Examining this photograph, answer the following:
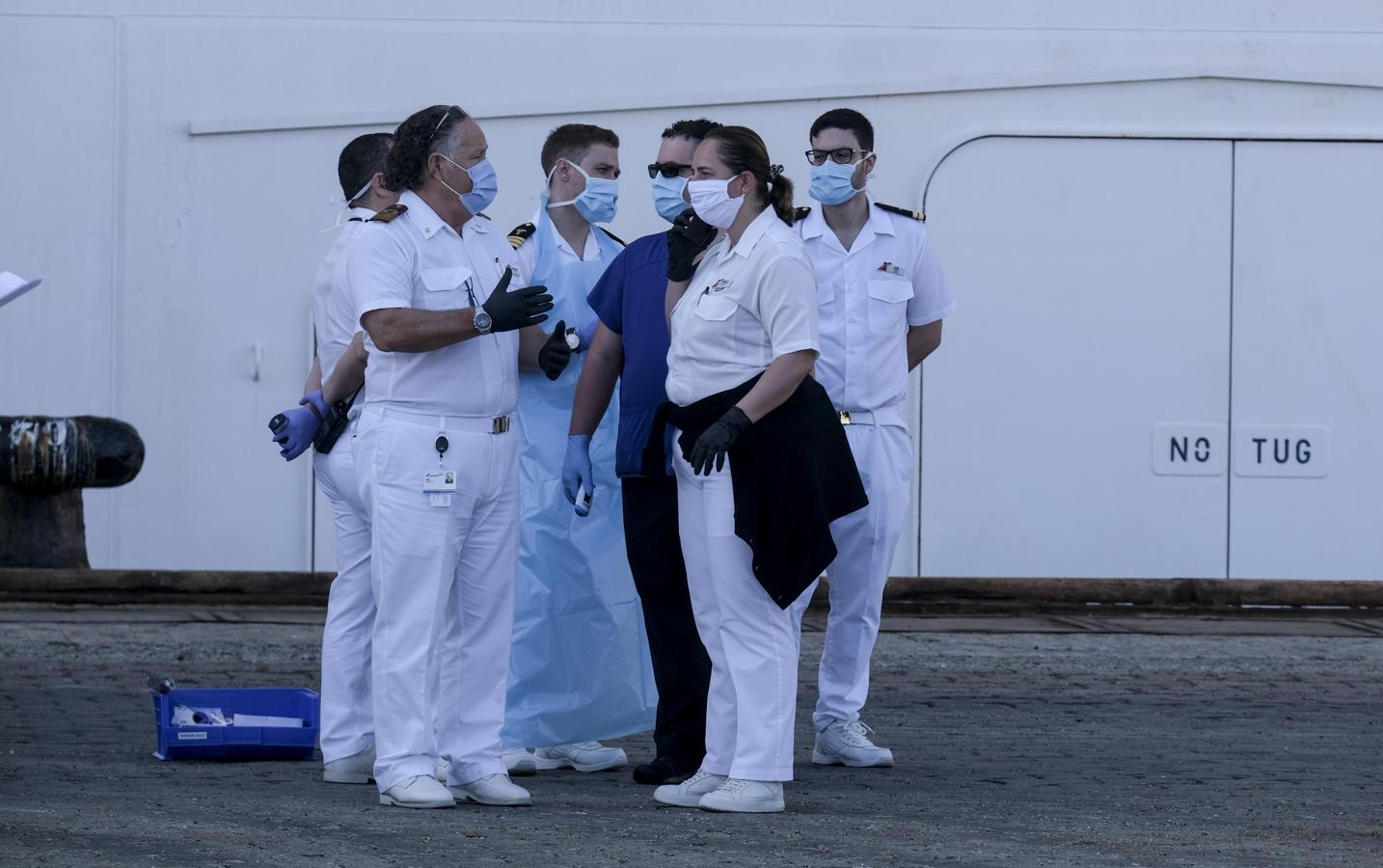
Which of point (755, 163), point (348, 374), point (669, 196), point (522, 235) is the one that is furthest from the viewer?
point (522, 235)

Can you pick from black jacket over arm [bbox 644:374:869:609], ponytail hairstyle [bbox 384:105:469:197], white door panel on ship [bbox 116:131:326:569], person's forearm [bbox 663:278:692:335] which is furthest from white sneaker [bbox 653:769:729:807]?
white door panel on ship [bbox 116:131:326:569]

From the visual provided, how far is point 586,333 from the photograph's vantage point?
597cm

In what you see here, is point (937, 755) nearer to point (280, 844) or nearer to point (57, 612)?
point (280, 844)

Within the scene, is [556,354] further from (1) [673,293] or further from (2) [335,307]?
(2) [335,307]

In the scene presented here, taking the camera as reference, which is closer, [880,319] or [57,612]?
[880,319]

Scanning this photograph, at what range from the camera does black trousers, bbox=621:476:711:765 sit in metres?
5.46

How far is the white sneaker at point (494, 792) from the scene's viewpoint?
202 inches

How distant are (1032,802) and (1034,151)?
216 inches

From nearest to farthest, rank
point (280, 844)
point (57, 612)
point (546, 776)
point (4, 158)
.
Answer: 1. point (280, 844)
2. point (546, 776)
3. point (57, 612)
4. point (4, 158)

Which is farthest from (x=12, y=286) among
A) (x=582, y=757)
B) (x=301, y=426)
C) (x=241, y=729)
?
(x=582, y=757)

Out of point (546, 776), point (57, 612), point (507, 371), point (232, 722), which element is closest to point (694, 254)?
point (507, 371)

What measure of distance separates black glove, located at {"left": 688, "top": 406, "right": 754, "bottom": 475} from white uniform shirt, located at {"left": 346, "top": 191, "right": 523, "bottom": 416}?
1.82ft

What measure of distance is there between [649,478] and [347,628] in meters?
0.90

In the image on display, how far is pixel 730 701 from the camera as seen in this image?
16.9ft
